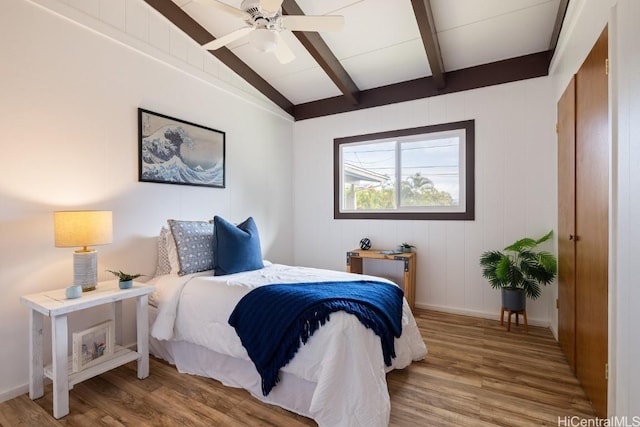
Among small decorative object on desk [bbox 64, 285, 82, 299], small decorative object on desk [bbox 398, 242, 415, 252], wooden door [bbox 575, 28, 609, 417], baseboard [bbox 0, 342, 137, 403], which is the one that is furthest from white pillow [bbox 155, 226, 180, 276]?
wooden door [bbox 575, 28, 609, 417]

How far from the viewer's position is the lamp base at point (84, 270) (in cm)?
208

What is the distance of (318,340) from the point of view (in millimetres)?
1733

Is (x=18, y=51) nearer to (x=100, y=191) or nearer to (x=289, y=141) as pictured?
(x=100, y=191)

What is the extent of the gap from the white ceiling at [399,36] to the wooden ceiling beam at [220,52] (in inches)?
2.2

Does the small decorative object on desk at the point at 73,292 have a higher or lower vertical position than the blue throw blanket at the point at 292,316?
higher

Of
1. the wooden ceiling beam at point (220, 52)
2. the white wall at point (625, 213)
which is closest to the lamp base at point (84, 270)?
the wooden ceiling beam at point (220, 52)

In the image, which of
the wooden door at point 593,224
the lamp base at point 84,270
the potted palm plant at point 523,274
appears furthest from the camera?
the potted palm plant at point 523,274

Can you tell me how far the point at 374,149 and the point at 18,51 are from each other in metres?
3.44

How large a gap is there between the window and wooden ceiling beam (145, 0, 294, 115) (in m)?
1.03

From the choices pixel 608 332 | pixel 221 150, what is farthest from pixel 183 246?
pixel 608 332

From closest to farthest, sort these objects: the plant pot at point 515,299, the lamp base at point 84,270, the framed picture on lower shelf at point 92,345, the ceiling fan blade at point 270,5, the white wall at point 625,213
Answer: the white wall at point 625,213 → the ceiling fan blade at point 270,5 → the framed picture on lower shelf at point 92,345 → the lamp base at point 84,270 → the plant pot at point 515,299

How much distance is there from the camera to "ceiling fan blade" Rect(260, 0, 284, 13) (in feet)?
6.11

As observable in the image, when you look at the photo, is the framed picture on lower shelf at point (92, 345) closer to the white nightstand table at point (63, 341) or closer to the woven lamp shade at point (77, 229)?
the white nightstand table at point (63, 341)

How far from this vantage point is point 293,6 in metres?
2.66
